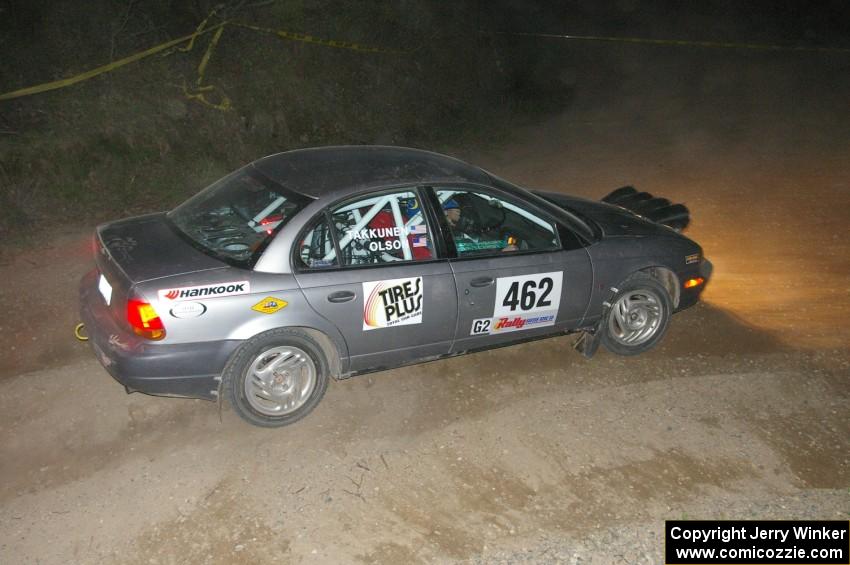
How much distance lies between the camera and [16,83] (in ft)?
29.9

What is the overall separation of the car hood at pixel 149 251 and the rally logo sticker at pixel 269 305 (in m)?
0.32

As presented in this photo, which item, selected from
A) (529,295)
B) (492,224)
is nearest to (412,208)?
(492,224)

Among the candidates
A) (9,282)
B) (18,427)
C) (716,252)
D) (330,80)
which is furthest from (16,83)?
(716,252)

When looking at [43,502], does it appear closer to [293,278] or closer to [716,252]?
[293,278]

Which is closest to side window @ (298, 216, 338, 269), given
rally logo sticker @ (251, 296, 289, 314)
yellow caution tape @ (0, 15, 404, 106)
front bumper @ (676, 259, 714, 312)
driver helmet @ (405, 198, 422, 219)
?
rally logo sticker @ (251, 296, 289, 314)

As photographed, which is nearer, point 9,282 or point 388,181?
point 388,181

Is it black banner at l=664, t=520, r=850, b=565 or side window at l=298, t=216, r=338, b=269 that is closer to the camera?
black banner at l=664, t=520, r=850, b=565

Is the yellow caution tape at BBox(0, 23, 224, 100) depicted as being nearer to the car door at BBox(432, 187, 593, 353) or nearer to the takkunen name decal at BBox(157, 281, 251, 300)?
the takkunen name decal at BBox(157, 281, 251, 300)

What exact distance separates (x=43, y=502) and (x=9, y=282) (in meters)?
3.57

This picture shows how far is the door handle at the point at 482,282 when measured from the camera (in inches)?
185

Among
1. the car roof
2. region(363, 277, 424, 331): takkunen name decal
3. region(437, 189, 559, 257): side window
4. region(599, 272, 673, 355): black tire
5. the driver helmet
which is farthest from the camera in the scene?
region(599, 272, 673, 355): black tire

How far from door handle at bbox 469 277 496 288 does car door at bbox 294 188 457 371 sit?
0.50 feet

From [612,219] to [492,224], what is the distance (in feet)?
4.31

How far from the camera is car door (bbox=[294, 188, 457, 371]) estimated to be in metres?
4.32
